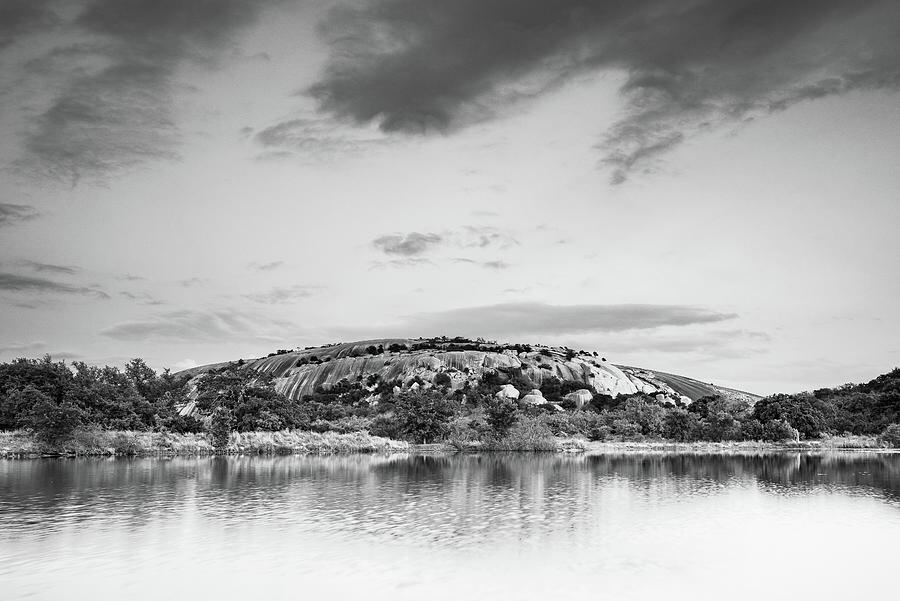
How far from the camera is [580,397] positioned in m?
158

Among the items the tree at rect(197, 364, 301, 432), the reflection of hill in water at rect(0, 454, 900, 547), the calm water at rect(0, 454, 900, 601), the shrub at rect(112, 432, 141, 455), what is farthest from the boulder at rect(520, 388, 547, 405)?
the calm water at rect(0, 454, 900, 601)

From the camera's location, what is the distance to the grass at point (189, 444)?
57.7 metres

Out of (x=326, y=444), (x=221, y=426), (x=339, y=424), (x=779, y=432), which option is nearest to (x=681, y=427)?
(x=779, y=432)

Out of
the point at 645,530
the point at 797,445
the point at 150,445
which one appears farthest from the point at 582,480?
the point at 797,445

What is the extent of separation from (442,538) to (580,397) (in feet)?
462

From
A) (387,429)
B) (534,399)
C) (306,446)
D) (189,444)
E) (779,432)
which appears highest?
(534,399)

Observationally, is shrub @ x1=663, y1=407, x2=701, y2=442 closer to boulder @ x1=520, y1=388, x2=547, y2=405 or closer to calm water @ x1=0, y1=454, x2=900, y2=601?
calm water @ x1=0, y1=454, x2=900, y2=601

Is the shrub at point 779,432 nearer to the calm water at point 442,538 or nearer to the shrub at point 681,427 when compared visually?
the shrub at point 681,427

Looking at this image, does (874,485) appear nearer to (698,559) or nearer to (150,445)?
(698,559)

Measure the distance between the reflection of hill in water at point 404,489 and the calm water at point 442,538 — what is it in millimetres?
179

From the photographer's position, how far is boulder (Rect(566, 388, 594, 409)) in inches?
5999

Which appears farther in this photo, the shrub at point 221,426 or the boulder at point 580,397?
the boulder at point 580,397

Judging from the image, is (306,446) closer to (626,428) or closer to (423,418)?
(423,418)

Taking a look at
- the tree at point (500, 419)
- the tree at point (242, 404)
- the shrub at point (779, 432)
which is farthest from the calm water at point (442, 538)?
the shrub at point (779, 432)
